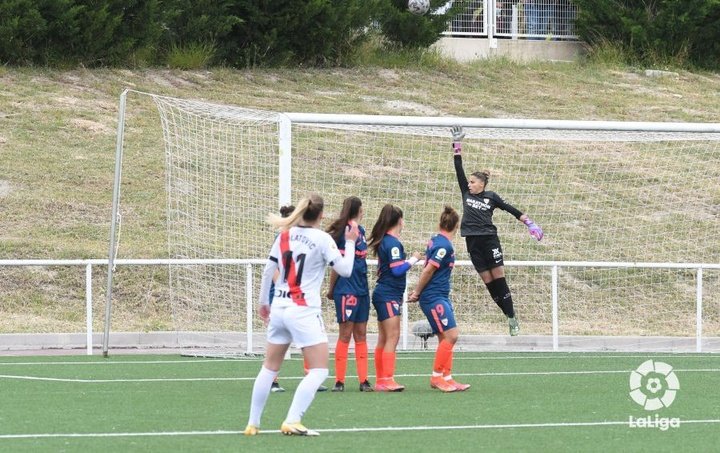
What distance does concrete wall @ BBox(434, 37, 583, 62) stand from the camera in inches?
1389

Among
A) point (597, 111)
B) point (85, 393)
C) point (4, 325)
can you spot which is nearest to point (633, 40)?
point (597, 111)

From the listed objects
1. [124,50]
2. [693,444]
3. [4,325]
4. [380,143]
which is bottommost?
[4,325]

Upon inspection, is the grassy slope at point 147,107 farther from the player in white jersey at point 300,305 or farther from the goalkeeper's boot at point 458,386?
the player in white jersey at point 300,305

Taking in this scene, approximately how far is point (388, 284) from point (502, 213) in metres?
10.4

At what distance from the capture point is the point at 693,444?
8367mm

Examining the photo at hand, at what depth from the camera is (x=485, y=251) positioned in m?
14.4

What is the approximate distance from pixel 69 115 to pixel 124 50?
3130 millimetres

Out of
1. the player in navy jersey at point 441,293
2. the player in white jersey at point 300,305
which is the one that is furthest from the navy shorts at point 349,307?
the player in white jersey at point 300,305

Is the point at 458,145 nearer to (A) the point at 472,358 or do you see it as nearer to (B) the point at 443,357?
(A) the point at 472,358

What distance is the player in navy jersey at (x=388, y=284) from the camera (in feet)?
36.8

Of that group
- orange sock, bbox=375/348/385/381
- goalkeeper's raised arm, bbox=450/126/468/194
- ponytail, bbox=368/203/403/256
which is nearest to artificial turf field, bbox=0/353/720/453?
orange sock, bbox=375/348/385/381

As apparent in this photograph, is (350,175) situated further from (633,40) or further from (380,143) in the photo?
(633,40)

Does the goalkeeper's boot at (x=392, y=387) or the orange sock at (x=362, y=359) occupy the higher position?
the orange sock at (x=362, y=359)

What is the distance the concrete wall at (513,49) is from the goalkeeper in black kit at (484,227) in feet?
69.7
